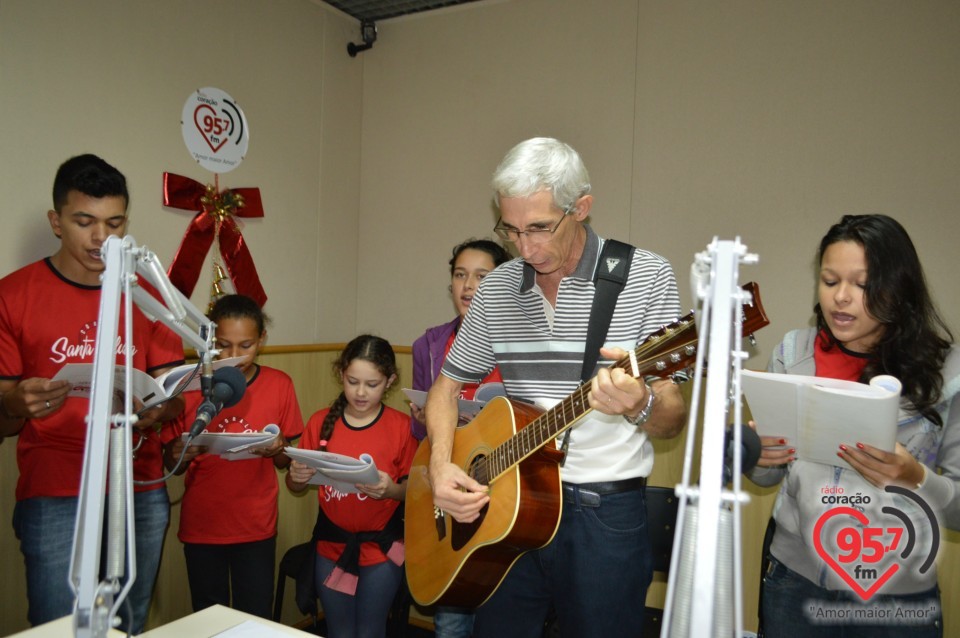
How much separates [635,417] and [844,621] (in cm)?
70

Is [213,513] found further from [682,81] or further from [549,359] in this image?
[682,81]

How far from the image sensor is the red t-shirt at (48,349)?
2156 mm

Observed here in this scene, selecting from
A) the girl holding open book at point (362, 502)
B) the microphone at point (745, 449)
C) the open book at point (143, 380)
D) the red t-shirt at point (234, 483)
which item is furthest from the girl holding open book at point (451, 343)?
the microphone at point (745, 449)

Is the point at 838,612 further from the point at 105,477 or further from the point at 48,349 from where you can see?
the point at 48,349

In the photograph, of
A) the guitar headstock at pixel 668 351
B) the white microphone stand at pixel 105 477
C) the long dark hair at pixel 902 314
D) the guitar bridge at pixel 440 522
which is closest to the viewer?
the white microphone stand at pixel 105 477

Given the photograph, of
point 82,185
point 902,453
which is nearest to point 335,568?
point 82,185

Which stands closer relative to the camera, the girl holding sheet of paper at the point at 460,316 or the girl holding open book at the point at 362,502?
the girl holding open book at the point at 362,502

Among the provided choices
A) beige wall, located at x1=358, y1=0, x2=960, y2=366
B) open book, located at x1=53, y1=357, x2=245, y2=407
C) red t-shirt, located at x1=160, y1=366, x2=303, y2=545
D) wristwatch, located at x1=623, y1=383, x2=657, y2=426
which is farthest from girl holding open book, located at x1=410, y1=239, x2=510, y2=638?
wristwatch, located at x1=623, y1=383, x2=657, y2=426

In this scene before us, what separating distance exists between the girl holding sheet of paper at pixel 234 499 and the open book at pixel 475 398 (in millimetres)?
540

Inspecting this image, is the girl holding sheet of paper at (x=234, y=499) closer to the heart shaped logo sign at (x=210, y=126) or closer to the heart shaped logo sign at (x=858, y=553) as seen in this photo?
the heart shaped logo sign at (x=210, y=126)

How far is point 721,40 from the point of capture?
3391 mm

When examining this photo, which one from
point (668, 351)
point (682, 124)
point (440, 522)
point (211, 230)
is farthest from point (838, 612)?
point (211, 230)

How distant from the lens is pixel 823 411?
1.48m

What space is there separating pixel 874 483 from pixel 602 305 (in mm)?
718
